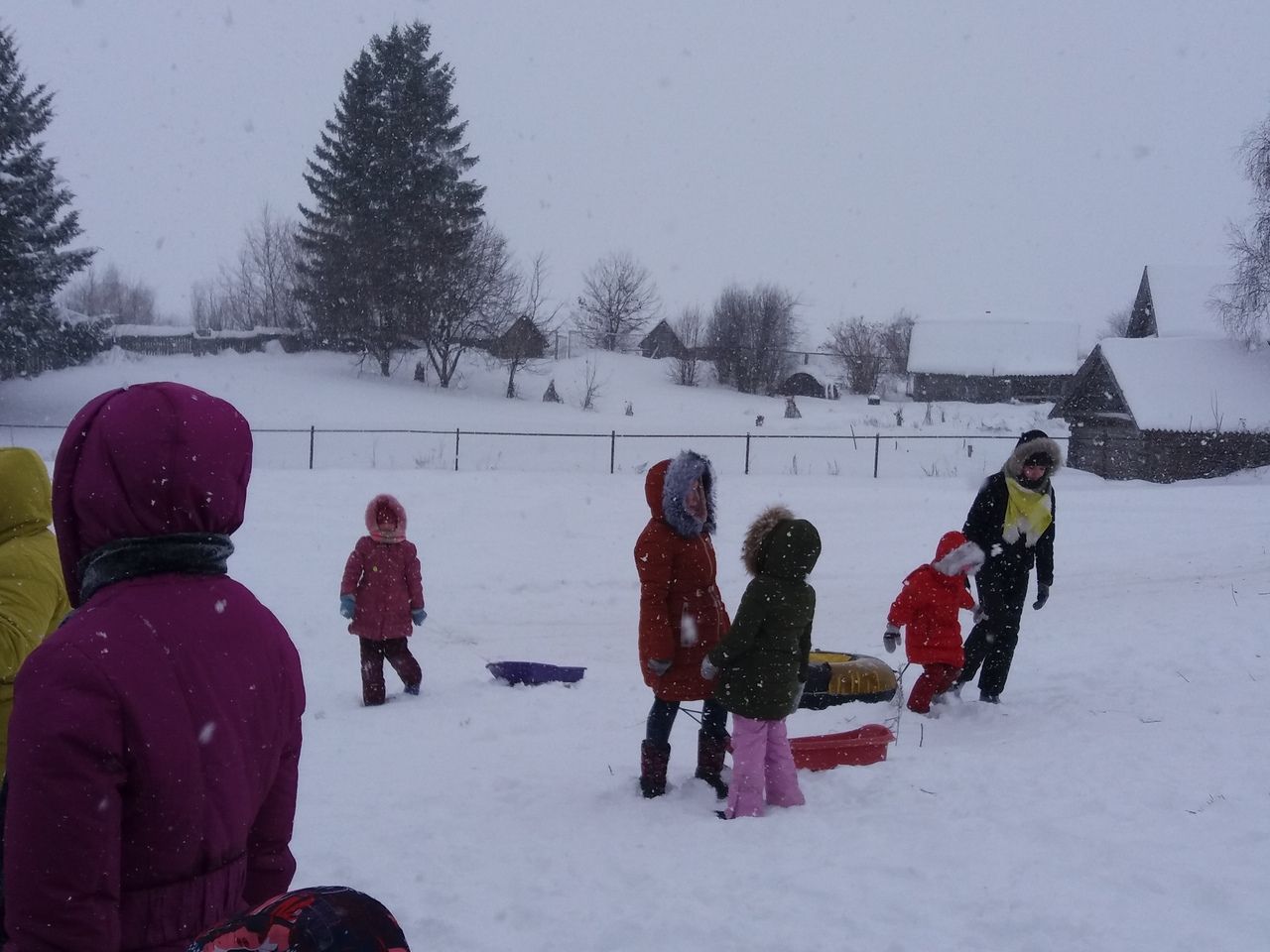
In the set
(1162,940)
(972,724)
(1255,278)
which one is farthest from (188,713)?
(1255,278)

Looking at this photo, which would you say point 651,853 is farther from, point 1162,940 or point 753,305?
point 753,305

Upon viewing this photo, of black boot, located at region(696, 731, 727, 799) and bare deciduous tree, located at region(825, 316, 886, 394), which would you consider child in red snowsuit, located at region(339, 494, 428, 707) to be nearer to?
black boot, located at region(696, 731, 727, 799)

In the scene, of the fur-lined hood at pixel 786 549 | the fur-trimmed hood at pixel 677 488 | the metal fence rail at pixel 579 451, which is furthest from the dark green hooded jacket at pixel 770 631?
the metal fence rail at pixel 579 451

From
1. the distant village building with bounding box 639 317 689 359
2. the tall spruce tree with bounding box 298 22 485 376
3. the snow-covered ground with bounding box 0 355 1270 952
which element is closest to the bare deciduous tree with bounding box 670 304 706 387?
the distant village building with bounding box 639 317 689 359

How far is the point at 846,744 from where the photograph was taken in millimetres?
5371

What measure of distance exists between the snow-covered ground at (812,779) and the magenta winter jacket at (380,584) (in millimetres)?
624

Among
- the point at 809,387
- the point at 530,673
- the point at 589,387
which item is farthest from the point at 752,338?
the point at 530,673

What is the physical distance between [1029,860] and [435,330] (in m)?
32.2

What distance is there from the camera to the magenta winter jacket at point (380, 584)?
23.4ft

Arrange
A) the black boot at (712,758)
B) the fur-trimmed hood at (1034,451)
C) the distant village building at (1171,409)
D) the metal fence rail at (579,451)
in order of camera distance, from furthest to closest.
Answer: the distant village building at (1171,409) → the metal fence rail at (579,451) → the fur-trimmed hood at (1034,451) → the black boot at (712,758)

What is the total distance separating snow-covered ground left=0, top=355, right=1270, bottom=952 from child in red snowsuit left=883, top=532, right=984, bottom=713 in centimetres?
23

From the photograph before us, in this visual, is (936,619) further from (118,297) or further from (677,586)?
(118,297)

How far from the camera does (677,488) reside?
15.8ft

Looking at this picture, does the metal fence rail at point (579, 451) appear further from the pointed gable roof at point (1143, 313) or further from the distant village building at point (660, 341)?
the distant village building at point (660, 341)
